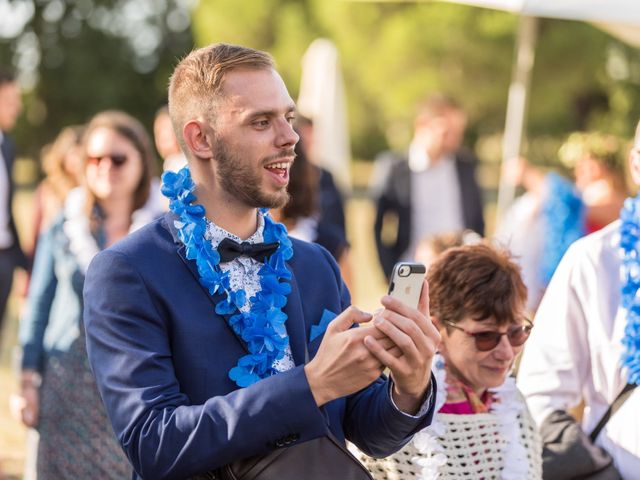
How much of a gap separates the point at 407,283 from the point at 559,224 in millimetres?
5572

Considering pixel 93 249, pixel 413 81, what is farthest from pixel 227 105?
pixel 413 81

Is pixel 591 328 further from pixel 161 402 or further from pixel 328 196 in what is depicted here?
pixel 328 196

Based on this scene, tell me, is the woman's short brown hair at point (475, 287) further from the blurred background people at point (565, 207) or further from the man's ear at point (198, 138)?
the blurred background people at point (565, 207)

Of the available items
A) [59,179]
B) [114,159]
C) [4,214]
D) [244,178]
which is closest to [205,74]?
[244,178]

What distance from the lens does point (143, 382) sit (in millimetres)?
2084

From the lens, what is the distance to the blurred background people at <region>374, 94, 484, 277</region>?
7938mm

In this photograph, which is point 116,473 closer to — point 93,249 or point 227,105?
point 93,249

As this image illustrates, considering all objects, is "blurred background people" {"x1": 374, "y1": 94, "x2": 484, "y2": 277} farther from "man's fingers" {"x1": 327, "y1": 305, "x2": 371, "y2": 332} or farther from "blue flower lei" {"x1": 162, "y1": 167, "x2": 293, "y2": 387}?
"man's fingers" {"x1": 327, "y1": 305, "x2": 371, "y2": 332}

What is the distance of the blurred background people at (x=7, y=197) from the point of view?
738 centimetres

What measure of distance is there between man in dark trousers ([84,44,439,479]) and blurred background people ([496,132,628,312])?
4.70 m

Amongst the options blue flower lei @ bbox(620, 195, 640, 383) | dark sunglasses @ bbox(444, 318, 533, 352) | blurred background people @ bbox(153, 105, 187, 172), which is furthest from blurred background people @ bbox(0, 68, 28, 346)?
blue flower lei @ bbox(620, 195, 640, 383)

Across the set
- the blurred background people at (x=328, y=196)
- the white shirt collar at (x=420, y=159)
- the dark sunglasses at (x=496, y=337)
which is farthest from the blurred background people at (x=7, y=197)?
the dark sunglasses at (x=496, y=337)

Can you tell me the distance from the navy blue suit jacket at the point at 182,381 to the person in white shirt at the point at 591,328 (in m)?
1.10

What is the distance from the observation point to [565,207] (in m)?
7.48
